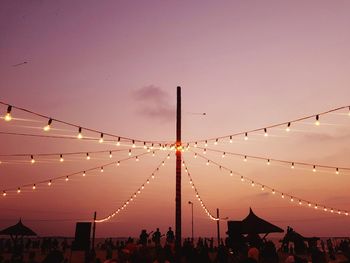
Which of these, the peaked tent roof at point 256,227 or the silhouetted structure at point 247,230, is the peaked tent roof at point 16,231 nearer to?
the silhouetted structure at point 247,230

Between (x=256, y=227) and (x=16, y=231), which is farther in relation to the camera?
(x=16, y=231)

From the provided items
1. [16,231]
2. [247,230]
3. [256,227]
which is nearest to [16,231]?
[16,231]

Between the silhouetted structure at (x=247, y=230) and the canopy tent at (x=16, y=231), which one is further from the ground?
the silhouetted structure at (x=247, y=230)

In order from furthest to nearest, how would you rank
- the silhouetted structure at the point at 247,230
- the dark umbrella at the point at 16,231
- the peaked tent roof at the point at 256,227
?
1. the dark umbrella at the point at 16,231
2. the peaked tent roof at the point at 256,227
3. the silhouetted structure at the point at 247,230

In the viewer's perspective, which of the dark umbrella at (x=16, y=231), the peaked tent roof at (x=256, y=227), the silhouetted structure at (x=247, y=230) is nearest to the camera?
the silhouetted structure at (x=247, y=230)

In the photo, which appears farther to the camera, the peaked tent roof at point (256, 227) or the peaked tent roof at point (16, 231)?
the peaked tent roof at point (16, 231)

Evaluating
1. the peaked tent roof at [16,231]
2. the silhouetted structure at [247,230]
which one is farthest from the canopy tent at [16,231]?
the silhouetted structure at [247,230]

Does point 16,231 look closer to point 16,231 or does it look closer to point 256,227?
point 16,231

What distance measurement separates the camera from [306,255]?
18.2 metres

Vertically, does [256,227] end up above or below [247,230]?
above

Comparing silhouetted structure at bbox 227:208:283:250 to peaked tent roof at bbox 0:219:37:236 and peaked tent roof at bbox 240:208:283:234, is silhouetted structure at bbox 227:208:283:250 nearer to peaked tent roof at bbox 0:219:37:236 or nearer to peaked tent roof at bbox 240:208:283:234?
peaked tent roof at bbox 240:208:283:234

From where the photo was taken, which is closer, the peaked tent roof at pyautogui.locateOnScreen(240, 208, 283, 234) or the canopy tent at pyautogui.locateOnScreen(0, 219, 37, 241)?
the peaked tent roof at pyautogui.locateOnScreen(240, 208, 283, 234)

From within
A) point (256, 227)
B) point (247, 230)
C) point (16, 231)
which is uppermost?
point (256, 227)

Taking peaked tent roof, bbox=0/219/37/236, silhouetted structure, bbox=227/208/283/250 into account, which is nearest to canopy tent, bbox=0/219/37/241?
peaked tent roof, bbox=0/219/37/236
